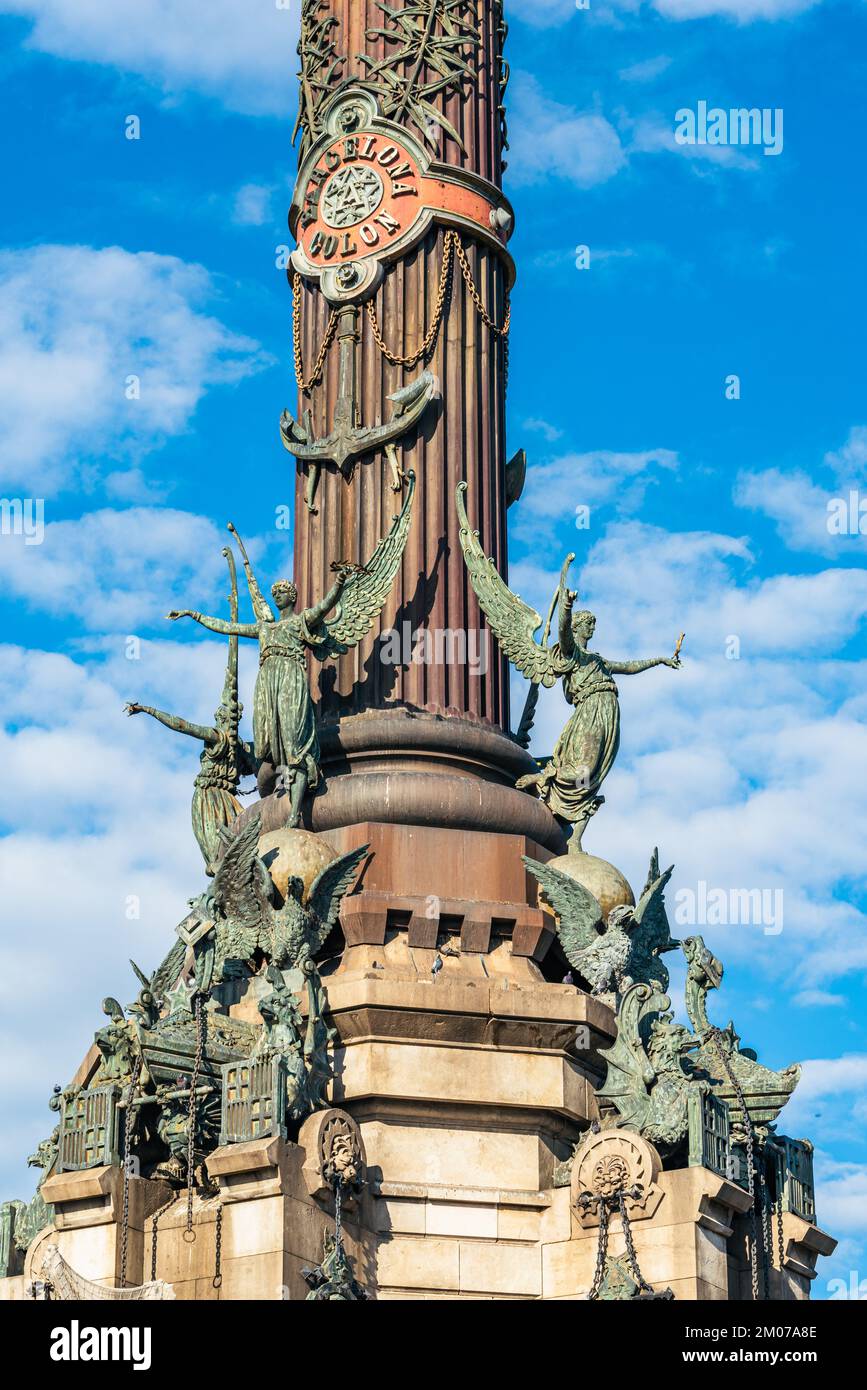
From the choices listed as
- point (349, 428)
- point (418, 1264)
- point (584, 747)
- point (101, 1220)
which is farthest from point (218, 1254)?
point (349, 428)

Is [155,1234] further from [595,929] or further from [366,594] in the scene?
[366,594]

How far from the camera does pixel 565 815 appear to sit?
39.1m

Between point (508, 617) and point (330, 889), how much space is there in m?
5.39

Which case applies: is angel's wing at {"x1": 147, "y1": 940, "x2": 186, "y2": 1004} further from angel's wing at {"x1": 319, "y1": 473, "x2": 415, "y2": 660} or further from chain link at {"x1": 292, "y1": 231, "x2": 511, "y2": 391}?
chain link at {"x1": 292, "y1": 231, "x2": 511, "y2": 391}

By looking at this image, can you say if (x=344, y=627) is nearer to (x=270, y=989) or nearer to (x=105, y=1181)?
(x=270, y=989)

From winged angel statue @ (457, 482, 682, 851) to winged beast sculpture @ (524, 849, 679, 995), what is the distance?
1.53 metres

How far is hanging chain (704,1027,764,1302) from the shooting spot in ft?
117

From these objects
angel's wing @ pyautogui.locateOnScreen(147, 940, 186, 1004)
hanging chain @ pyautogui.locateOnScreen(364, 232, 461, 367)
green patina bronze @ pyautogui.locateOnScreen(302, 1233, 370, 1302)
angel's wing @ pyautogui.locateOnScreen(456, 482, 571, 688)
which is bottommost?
green patina bronze @ pyautogui.locateOnScreen(302, 1233, 370, 1302)

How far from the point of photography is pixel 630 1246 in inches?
1348

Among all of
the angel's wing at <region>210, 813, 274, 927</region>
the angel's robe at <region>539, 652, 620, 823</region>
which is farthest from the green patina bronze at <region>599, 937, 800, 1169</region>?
the angel's wing at <region>210, 813, 274, 927</region>

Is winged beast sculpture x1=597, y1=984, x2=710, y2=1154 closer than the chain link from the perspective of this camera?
Yes
